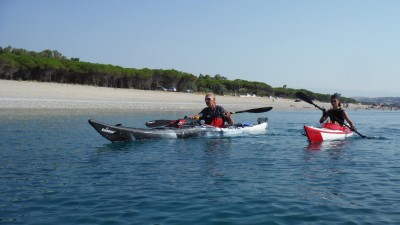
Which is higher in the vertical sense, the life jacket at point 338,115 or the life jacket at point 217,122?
the life jacket at point 338,115

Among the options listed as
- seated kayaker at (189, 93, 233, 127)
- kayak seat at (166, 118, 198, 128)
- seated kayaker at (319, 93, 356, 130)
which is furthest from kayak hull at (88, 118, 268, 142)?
seated kayaker at (319, 93, 356, 130)

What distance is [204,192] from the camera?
736cm

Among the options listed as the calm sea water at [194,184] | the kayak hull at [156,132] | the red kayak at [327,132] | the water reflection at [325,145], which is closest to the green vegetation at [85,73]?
the kayak hull at [156,132]

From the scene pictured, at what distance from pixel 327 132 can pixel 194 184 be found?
9.41m

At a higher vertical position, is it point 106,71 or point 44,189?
point 106,71

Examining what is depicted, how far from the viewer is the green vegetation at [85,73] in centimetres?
5553

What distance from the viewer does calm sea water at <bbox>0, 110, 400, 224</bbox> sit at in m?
6.05

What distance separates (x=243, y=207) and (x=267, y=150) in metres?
7.08

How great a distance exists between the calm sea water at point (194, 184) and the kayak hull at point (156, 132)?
62cm

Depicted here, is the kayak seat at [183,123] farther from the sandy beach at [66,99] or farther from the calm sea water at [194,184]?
the sandy beach at [66,99]

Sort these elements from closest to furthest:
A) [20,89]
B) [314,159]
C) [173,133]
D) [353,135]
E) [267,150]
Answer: [314,159], [267,150], [173,133], [353,135], [20,89]

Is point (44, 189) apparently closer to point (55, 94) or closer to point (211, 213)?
point (211, 213)

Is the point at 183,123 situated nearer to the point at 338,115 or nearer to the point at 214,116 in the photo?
the point at 214,116

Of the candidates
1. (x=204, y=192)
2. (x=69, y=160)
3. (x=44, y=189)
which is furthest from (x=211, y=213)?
(x=69, y=160)
